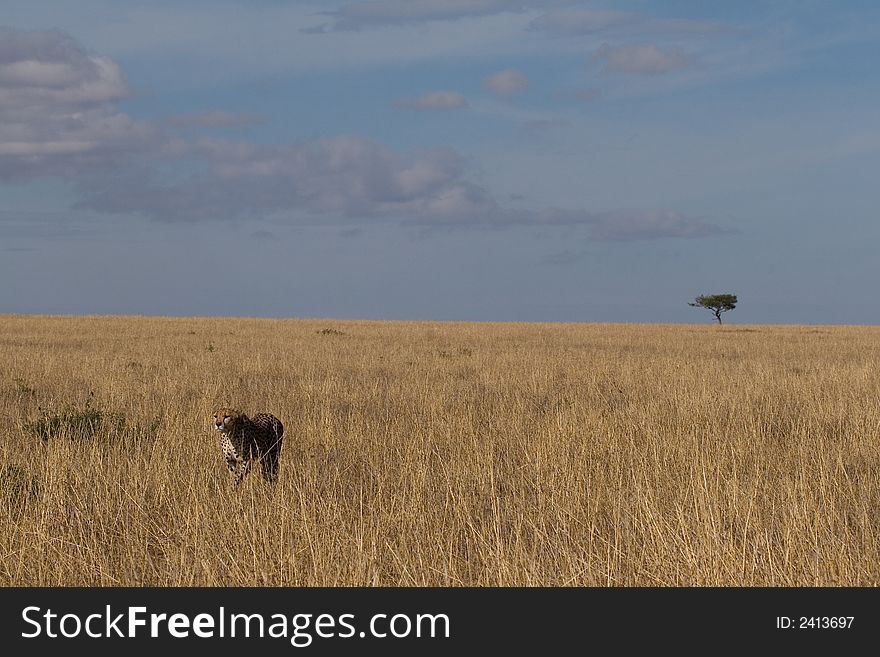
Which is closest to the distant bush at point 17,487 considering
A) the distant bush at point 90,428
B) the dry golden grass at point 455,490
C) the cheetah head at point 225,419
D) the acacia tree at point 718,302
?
the dry golden grass at point 455,490

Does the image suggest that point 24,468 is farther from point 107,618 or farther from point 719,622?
point 719,622

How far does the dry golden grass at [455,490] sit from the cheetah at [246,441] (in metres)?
0.19

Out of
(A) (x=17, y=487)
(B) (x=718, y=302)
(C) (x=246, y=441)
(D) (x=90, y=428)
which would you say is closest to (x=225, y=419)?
(C) (x=246, y=441)

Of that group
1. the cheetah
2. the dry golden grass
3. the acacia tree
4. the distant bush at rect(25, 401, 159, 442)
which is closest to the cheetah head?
the cheetah

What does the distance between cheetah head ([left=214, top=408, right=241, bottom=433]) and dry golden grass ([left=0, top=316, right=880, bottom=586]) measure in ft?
1.52

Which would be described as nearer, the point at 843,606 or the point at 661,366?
the point at 843,606

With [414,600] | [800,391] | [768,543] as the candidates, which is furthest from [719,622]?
[800,391]

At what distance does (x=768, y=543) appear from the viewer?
517 centimetres

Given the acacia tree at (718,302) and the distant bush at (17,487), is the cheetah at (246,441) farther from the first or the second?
the acacia tree at (718,302)

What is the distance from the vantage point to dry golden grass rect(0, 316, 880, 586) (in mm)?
5234

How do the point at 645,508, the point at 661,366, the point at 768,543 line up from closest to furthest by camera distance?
1. the point at 768,543
2. the point at 645,508
3. the point at 661,366

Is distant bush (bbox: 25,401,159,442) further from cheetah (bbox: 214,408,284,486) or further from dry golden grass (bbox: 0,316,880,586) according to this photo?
cheetah (bbox: 214,408,284,486)

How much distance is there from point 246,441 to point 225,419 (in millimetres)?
373

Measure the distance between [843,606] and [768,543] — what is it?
737 mm
